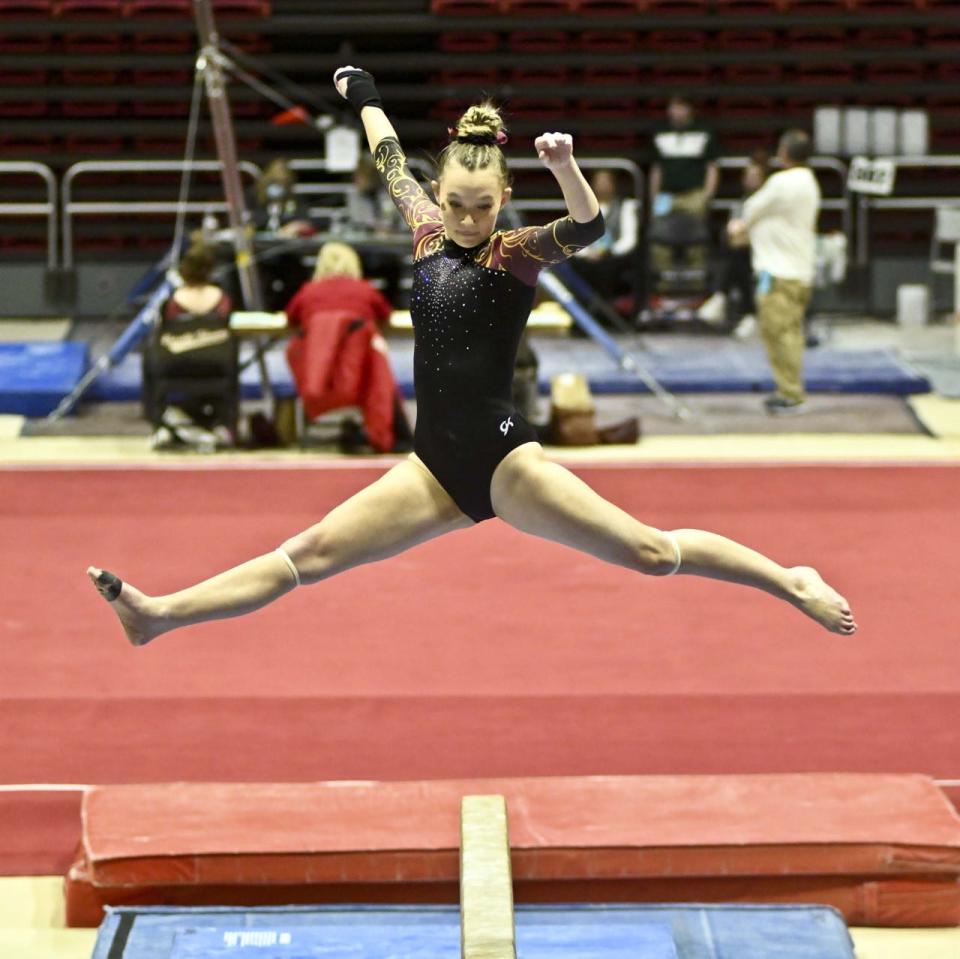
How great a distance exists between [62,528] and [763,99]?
8.09 m

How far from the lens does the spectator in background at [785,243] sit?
32.3 ft

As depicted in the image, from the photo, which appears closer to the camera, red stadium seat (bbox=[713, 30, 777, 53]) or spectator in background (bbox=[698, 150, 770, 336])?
spectator in background (bbox=[698, 150, 770, 336])

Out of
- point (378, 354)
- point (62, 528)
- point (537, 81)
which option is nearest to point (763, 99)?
point (537, 81)

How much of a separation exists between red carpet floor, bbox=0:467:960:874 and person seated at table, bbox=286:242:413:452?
3.38 feet

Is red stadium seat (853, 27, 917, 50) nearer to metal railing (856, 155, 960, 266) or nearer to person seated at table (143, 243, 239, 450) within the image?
metal railing (856, 155, 960, 266)

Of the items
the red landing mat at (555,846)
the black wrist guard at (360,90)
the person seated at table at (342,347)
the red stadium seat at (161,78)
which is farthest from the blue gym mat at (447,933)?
the red stadium seat at (161,78)

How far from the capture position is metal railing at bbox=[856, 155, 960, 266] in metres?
13.1

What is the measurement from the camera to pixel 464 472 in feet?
12.8

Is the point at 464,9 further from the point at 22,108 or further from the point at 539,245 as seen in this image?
the point at 539,245

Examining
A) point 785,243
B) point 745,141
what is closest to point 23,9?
point 745,141

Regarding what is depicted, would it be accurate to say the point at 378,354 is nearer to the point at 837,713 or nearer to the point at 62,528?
the point at 62,528

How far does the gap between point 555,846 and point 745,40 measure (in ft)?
34.7

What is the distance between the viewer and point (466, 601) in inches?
264

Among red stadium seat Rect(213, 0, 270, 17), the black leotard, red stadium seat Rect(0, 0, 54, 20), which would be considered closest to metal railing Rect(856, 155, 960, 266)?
red stadium seat Rect(213, 0, 270, 17)
